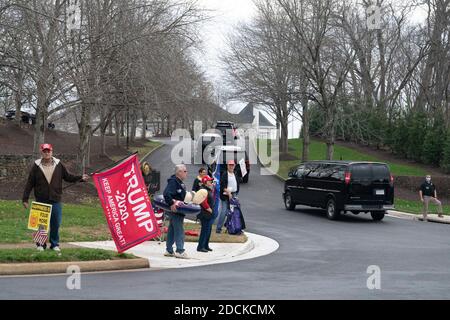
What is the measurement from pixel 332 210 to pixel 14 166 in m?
11.5

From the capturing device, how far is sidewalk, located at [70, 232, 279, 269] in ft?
42.1

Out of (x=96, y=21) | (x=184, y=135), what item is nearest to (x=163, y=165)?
(x=96, y=21)

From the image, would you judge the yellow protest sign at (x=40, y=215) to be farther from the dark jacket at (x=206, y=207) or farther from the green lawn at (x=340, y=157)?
the green lawn at (x=340, y=157)

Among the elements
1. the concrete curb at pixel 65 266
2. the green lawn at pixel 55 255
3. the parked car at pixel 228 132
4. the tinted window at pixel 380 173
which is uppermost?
the parked car at pixel 228 132

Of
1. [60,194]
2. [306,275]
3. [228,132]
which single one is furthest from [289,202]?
[228,132]

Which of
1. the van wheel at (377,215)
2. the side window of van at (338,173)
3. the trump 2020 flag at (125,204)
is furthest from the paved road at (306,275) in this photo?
the van wheel at (377,215)

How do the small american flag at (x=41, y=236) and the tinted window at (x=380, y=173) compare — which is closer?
the small american flag at (x=41, y=236)

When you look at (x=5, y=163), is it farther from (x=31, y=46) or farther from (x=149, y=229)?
(x=149, y=229)

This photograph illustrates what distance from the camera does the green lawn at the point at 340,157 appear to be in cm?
4172

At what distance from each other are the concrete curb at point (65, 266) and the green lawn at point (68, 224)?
2.82m

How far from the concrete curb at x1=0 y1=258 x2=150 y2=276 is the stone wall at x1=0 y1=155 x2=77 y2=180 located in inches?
559

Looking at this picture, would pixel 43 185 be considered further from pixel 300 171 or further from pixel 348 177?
pixel 300 171

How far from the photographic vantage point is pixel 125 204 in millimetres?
12508

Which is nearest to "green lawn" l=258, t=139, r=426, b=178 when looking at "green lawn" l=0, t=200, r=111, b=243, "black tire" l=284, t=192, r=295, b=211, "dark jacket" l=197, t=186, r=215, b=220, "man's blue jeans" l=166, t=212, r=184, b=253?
"black tire" l=284, t=192, r=295, b=211
